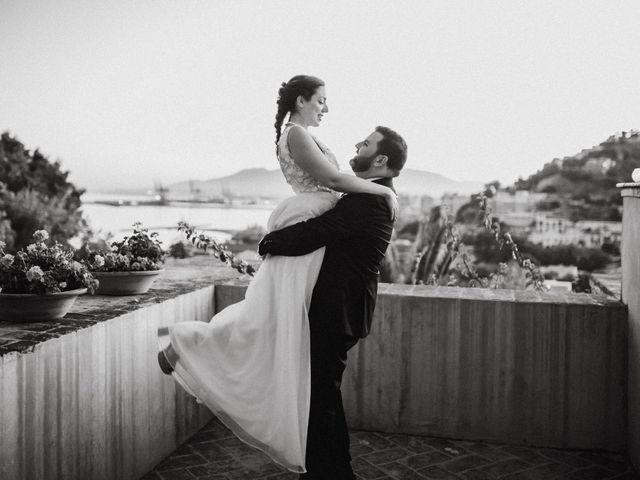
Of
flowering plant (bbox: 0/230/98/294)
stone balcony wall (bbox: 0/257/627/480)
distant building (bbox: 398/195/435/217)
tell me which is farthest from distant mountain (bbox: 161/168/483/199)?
flowering plant (bbox: 0/230/98/294)

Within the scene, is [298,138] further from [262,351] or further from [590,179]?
[590,179]

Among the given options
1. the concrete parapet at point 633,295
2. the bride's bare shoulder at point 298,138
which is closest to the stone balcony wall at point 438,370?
the concrete parapet at point 633,295

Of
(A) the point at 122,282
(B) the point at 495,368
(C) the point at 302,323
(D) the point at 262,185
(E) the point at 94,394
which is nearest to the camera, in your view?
(C) the point at 302,323

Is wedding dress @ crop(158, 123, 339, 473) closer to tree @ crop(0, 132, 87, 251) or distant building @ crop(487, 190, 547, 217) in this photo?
distant building @ crop(487, 190, 547, 217)

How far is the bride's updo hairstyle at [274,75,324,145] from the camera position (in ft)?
9.29

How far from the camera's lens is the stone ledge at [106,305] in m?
2.50

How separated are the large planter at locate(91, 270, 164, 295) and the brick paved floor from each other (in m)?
0.97

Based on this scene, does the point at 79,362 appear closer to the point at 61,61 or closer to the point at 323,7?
the point at 323,7

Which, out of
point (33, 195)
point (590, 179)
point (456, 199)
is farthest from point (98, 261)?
point (33, 195)

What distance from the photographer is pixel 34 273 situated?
104 inches

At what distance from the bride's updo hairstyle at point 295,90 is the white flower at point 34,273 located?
1.25 meters

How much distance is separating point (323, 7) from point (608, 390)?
5.81 m

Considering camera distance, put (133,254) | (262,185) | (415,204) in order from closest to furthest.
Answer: (133,254) → (262,185) → (415,204)

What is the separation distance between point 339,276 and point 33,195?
20.2m
